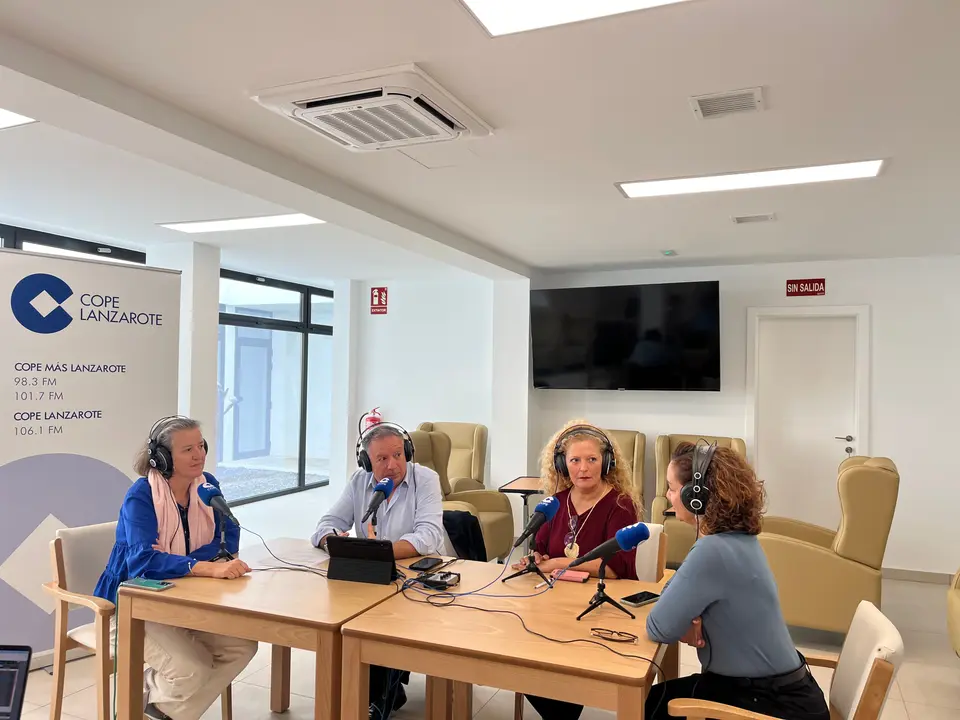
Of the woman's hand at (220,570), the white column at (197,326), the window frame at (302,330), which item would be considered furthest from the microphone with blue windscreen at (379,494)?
the window frame at (302,330)

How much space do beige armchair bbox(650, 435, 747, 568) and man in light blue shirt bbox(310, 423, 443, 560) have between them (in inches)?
73.9

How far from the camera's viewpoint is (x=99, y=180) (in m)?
3.97

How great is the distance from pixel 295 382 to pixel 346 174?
5.68m

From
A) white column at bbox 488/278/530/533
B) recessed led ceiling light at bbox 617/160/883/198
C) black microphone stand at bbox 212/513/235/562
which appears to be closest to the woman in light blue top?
black microphone stand at bbox 212/513/235/562

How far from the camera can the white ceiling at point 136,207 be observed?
3533 millimetres

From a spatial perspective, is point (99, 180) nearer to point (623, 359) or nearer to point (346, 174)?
point (346, 174)

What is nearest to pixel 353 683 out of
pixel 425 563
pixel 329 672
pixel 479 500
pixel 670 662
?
pixel 329 672

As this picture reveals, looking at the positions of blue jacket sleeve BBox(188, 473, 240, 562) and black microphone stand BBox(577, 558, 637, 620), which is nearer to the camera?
black microphone stand BBox(577, 558, 637, 620)

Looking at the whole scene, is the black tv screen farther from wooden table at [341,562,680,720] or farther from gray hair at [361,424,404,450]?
wooden table at [341,562,680,720]

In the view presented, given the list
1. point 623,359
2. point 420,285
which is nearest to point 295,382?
point 420,285

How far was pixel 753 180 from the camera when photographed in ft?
12.0

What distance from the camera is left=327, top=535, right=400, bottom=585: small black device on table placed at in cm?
254

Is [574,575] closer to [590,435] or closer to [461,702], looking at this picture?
[590,435]

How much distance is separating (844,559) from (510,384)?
3454 millimetres
